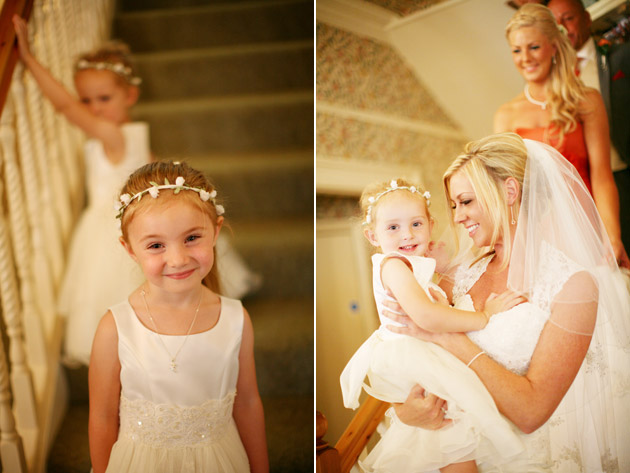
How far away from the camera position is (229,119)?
7.05 ft

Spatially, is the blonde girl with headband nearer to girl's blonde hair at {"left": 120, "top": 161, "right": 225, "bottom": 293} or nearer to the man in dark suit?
girl's blonde hair at {"left": 120, "top": 161, "right": 225, "bottom": 293}

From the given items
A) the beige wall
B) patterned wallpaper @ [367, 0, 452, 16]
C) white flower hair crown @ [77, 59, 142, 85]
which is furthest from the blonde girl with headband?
patterned wallpaper @ [367, 0, 452, 16]

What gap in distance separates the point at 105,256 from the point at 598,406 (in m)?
1.59

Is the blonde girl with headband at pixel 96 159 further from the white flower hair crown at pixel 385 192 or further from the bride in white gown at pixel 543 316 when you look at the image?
the bride in white gown at pixel 543 316

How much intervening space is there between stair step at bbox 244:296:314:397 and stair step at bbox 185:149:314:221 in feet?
1.12

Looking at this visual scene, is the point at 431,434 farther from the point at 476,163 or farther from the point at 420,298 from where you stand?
the point at 476,163

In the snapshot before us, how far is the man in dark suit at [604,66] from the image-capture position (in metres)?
1.46

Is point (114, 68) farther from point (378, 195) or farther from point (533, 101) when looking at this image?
point (533, 101)

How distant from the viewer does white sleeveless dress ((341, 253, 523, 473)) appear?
1244 mm

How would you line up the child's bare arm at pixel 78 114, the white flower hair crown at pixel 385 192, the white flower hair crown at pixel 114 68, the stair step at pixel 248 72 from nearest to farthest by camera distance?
the white flower hair crown at pixel 385 192
the child's bare arm at pixel 78 114
the white flower hair crown at pixel 114 68
the stair step at pixel 248 72

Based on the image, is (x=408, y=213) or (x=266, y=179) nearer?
(x=408, y=213)

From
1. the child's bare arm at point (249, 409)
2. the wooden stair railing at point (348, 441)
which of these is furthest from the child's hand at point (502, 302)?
the child's bare arm at point (249, 409)

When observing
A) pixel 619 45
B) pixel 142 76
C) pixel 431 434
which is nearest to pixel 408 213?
pixel 431 434

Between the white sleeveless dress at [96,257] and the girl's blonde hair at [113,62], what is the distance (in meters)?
0.19
